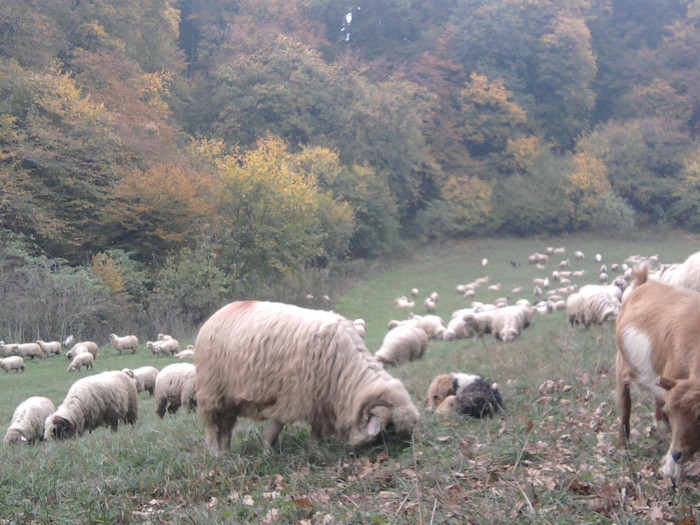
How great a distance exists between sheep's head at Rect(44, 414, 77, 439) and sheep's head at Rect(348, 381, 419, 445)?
17.2ft

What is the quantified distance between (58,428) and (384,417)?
18.5 feet

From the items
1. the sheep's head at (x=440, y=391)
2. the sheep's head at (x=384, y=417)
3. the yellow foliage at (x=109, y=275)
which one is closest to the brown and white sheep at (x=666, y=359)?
the sheep's head at (x=384, y=417)

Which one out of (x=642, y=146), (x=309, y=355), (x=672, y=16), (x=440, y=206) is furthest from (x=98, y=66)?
(x=672, y=16)

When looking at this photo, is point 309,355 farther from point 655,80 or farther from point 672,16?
point 672,16

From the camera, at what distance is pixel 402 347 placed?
52.3 ft

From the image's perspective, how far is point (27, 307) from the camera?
74.5 feet

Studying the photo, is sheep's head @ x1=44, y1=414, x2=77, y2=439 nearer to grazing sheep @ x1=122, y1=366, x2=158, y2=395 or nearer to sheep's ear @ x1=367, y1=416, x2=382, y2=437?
grazing sheep @ x1=122, y1=366, x2=158, y2=395

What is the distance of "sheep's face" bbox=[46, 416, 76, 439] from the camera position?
966 centimetres

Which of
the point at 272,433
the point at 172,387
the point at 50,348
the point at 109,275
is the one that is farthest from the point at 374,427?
Answer: the point at 109,275

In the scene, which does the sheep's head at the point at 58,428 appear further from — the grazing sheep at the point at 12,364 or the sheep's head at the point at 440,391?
the grazing sheep at the point at 12,364

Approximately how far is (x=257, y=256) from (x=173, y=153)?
726 centimetres

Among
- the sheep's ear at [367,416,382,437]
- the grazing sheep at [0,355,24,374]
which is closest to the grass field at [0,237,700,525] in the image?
the sheep's ear at [367,416,382,437]

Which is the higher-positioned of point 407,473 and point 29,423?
point 407,473

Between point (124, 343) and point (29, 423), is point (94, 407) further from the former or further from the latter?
point (124, 343)
